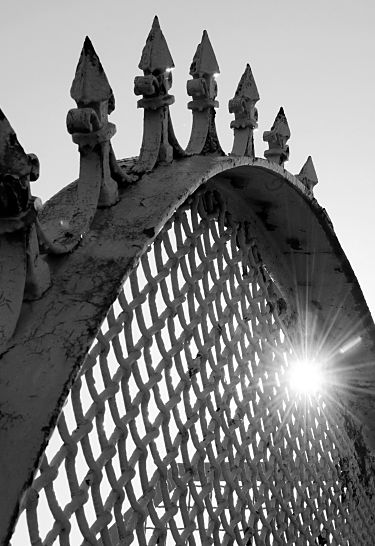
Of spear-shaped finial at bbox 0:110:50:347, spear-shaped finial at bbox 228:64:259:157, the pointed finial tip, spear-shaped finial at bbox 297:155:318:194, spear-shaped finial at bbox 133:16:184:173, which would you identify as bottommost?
spear-shaped finial at bbox 0:110:50:347

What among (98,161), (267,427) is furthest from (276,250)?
(98,161)

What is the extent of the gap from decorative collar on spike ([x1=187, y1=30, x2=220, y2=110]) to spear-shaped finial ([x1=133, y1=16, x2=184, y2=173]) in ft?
1.19

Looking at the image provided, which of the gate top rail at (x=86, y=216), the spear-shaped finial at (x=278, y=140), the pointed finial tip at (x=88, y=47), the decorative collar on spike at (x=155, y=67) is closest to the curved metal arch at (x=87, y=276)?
the gate top rail at (x=86, y=216)

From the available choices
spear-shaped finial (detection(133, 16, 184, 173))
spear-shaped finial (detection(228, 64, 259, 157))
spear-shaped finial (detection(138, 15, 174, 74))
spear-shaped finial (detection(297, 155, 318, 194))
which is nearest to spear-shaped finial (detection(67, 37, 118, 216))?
spear-shaped finial (detection(133, 16, 184, 173))

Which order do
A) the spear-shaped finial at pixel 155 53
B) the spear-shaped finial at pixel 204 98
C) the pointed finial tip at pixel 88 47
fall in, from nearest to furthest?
the pointed finial tip at pixel 88 47
the spear-shaped finial at pixel 155 53
the spear-shaped finial at pixel 204 98

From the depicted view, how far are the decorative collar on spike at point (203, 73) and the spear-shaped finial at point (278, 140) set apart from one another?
0.63 m

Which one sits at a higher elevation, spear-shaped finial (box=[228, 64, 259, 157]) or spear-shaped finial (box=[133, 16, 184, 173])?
spear-shaped finial (box=[228, 64, 259, 157])

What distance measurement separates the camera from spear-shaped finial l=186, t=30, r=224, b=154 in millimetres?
2887

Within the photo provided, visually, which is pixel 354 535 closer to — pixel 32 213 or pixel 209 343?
pixel 209 343

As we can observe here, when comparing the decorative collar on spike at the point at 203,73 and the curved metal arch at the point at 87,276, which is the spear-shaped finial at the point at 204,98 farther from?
the curved metal arch at the point at 87,276

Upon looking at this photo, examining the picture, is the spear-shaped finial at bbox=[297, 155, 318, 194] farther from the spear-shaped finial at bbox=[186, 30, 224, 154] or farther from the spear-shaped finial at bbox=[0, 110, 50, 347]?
the spear-shaped finial at bbox=[0, 110, 50, 347]

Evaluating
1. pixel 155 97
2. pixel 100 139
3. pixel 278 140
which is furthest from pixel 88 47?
pixel 278 140

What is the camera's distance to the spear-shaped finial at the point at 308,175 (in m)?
3.76

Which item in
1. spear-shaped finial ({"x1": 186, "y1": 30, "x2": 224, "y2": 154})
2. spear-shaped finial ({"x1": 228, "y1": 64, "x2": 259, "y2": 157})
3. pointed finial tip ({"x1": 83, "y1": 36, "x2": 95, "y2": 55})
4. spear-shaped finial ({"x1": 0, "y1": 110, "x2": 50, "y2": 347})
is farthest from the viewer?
spear-shaped finial ({"x1": 228, "y1": 64, "x2": 259, "y2": 157})
